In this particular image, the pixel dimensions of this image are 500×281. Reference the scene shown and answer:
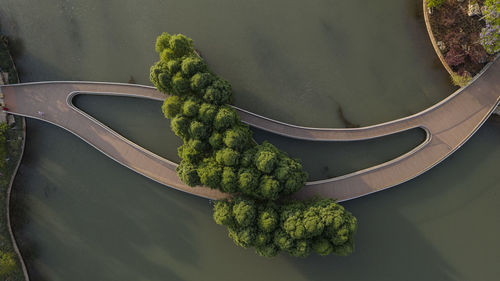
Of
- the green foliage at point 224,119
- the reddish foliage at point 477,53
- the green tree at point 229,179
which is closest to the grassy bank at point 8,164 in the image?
the green foliage at point 224,119

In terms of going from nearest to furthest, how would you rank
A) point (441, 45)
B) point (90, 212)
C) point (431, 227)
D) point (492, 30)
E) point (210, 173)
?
1. point (210, 173)
2. point (492, 30)
3. point (441, 45)
4. point (431, 227)
5. point (90, 212)

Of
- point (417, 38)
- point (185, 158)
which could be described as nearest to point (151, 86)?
point (185, 158)

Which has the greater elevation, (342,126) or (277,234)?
(342,126)

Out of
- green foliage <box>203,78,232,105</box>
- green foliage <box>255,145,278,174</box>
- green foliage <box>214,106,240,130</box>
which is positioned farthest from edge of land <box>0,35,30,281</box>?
green foliage <box>255,145,278,174</box>

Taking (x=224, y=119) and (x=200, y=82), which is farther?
(x=200, y=82)

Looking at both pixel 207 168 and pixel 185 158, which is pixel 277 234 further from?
pixel 185 158

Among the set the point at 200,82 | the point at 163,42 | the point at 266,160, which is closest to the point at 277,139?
the point at 266,160

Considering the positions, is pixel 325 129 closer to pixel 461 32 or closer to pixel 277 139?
pixel 277 139
